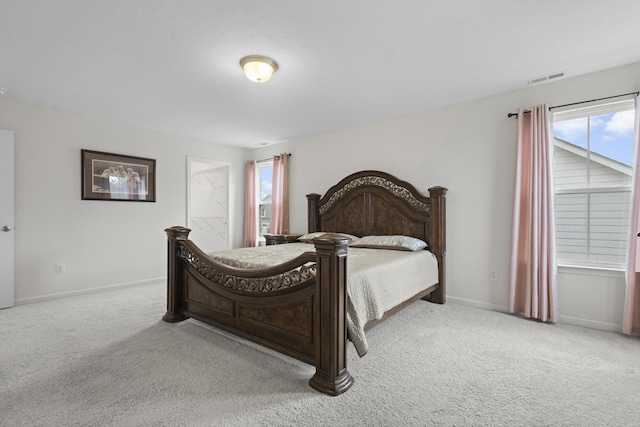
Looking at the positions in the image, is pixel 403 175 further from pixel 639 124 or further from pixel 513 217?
pixel 639 124

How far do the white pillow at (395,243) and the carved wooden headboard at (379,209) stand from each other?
236 millimetres

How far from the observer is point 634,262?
2.48m

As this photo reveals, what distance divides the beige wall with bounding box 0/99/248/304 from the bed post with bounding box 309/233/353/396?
3669mm

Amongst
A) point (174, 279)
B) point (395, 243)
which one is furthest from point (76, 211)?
point (395, 243)

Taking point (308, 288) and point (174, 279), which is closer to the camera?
point (308, 288)

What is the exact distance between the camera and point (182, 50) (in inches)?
92.7

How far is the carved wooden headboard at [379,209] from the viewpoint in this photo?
349 cm

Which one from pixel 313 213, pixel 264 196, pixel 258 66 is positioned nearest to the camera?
pixel 258 66

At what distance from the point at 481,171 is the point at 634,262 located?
148 centimetres

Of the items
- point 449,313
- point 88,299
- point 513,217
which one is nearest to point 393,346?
point 449,313

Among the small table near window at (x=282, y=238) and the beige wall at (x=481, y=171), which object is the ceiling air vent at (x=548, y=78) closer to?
the beige wall at (x=481, y=171)

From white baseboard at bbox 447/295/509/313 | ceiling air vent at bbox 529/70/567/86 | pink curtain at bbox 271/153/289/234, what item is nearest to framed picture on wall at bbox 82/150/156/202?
pink curtain at bbox 271/153/289/234

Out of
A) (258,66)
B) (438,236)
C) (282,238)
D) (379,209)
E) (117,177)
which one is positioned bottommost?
(282,238)

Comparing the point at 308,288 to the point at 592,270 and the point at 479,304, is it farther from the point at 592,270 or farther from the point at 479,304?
the point at 592,270
